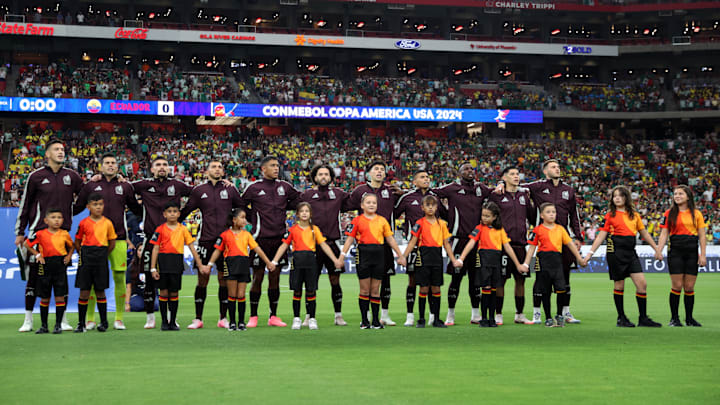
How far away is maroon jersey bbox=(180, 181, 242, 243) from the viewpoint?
11406mm

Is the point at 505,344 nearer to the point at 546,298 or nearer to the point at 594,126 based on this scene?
the point at 546,298

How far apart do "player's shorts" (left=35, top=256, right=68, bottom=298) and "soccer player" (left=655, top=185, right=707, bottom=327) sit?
8.94 meters

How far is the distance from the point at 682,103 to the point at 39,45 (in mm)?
43191

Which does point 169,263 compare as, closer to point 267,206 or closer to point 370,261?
point 267,206

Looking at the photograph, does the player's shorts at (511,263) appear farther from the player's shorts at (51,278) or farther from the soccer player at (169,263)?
the player's shorts at (51,278)

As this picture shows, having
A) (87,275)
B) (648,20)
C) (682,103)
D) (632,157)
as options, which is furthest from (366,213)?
(648,20)

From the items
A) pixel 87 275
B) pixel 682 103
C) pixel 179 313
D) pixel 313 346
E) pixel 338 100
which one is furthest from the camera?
pixel 682 103

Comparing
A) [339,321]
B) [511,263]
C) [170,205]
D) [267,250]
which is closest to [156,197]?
[170,205]

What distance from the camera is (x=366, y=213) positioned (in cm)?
1120

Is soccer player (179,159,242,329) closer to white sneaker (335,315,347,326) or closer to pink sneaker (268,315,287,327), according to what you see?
pink sneaker (268,315,287,327)

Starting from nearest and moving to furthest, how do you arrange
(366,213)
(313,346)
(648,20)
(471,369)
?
(471,369) < (313,346) < (366,213) < (648,20)

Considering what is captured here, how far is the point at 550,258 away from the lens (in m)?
11.4

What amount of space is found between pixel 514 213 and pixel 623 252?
1778 millimetres

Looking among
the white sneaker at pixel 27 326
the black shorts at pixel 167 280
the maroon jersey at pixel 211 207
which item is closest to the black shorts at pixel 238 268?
the maroon jersey at pixel 211 207
